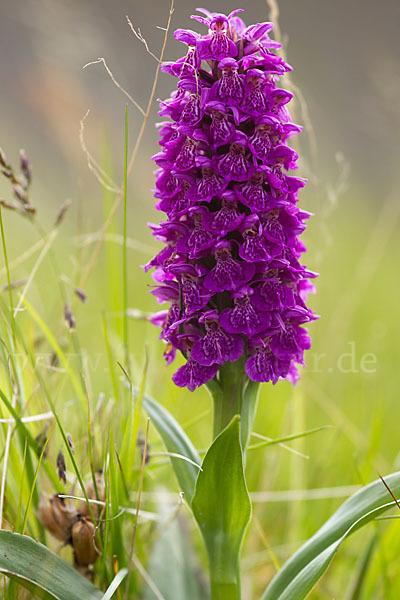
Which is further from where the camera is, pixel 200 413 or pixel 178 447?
pixel 200 413

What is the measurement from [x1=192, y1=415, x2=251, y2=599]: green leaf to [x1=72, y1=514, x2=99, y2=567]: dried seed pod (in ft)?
1.20

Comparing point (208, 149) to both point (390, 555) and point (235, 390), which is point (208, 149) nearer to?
point (235, 390)

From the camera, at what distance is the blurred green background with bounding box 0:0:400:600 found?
2.58m

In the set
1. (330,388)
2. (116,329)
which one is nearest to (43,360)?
(116,329)

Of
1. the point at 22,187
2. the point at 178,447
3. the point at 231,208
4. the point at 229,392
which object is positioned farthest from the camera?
the point at 22,187

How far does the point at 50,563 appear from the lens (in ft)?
5.37

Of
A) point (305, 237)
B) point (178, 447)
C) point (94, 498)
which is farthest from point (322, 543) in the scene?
point (305, 237)

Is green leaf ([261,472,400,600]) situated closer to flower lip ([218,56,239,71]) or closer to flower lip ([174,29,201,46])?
flower lip ([218,56,239,71])

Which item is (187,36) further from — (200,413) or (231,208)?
(200,413)

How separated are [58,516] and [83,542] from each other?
0.38ft

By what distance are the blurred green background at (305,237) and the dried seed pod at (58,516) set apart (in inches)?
9.0

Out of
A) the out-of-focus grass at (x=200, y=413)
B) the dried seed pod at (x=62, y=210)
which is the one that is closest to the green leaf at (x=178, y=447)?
the out-of-focus grass at (x=200, y=413)

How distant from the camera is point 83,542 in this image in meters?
1.88

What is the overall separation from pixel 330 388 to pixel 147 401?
6.87 ft
